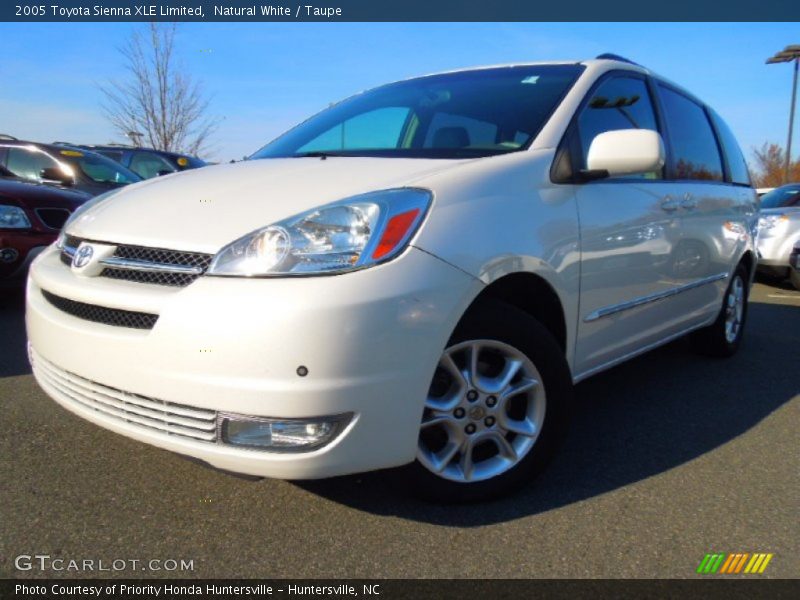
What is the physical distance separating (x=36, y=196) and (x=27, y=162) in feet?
8.37

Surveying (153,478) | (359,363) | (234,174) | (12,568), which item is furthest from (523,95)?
(12,568)

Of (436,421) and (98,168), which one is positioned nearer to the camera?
(436,421)

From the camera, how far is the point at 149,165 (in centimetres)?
1129

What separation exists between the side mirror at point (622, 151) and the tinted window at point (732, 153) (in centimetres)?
217

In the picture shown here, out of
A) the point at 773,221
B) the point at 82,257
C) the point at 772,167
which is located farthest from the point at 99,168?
the point at 772,167

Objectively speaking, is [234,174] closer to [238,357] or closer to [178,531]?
[238,357]

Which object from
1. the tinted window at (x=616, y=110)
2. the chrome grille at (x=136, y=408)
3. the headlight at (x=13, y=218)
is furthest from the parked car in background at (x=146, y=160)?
the chrome grille at (x=136, y=408)

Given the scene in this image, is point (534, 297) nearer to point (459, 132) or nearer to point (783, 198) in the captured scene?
point (459, 132)

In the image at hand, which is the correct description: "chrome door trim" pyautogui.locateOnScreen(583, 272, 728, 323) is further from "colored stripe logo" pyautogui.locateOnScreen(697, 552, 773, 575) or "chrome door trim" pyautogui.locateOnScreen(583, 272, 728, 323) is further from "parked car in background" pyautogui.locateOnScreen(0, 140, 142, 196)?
"parked car in background" pyautogui.locateOnScreen(0, 140, 142, 196)

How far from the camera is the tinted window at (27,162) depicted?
23.4 feet

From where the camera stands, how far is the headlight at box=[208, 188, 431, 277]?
1.91 meters

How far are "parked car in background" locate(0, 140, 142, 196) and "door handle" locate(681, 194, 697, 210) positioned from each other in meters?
5.62

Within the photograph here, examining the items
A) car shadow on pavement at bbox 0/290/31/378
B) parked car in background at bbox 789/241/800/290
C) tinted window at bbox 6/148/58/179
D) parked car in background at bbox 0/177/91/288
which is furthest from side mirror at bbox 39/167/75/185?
parked car in background at bbox 789/241/800/290

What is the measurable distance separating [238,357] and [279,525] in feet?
2.12
